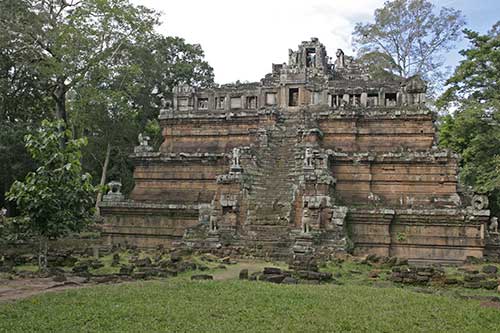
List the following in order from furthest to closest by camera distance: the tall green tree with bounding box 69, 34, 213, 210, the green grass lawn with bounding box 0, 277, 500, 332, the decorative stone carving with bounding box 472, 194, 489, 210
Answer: the tall green tree with bounding box 69, 34, 213, 210 < the decorative stone carving with bounding box 472, 194, 489, 210 < the green grass lawn with bounding box 0, 277, 500, 332

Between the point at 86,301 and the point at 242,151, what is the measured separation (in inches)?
540

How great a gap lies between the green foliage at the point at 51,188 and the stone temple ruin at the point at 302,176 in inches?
230

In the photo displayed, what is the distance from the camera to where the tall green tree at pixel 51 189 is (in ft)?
51.1

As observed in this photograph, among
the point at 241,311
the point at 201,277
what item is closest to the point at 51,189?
the point at 201,277

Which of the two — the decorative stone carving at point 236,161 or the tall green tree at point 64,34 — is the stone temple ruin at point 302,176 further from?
the tall green tree at point 64,34

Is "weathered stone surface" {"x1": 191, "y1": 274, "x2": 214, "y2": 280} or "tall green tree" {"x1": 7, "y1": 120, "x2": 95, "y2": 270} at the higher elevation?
"tall green tree" {"x1": 7, "y1": 120, "x2": 95, "y2": 270}

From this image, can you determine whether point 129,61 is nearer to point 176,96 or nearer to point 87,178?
point 176,96

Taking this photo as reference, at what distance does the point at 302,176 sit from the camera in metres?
21.8

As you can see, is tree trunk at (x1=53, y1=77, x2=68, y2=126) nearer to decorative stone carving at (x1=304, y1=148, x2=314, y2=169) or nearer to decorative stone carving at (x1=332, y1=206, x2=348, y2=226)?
decorative stone carving at (x1=304, y1=148, x2=314, y2=169)

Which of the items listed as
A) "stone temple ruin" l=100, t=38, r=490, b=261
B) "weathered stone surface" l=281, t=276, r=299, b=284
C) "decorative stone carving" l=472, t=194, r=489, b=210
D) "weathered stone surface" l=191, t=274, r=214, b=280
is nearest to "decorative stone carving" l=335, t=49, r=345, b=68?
"stone temple ruin" l=100, t=38, r=490, b=261

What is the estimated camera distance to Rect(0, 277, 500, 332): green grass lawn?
30.8ft

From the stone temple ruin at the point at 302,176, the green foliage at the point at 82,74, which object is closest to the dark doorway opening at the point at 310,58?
the stone temple ruin at the point at 302,176

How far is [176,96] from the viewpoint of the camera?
2852 cm

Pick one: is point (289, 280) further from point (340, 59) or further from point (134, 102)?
point (134, 102)
